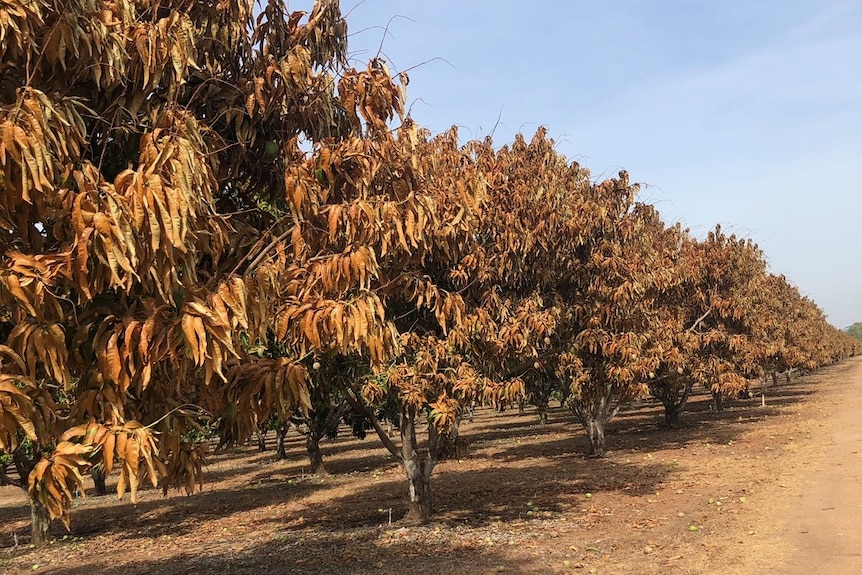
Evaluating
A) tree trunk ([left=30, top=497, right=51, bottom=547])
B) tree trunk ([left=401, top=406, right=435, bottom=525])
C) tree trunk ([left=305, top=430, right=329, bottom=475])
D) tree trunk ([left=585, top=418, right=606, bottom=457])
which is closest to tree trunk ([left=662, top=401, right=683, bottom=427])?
tree trunk ([left=585, top=418, right=606, bottom=457])

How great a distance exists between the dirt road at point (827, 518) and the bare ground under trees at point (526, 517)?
0.14ft

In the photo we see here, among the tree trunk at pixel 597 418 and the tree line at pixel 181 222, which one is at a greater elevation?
the tree line at pixel 181 222

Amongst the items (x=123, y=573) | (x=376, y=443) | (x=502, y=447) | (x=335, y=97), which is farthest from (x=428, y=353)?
(x=376, y=443)

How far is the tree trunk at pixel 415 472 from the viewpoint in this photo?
1289cm

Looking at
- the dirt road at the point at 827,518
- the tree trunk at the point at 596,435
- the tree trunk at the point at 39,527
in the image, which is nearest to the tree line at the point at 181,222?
the dirt road at the point at 827,518

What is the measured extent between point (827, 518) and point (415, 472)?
765 centimetres

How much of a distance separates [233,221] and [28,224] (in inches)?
61.8

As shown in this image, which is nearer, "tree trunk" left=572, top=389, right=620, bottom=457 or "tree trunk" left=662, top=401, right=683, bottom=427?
"tree trunk" left=572, top=389, right=620, bottom=457

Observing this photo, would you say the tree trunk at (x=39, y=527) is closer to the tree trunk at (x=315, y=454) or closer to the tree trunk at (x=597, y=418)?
the tree trunk at (x=315, y=454)

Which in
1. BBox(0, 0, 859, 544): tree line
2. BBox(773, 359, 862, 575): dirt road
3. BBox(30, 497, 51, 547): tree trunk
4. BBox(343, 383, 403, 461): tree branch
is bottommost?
BBox(773, 359, 862, 575): dirt road

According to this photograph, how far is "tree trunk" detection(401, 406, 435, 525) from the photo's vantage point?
12.9 meters

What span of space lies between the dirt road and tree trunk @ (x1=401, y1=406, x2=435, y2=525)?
6.52 meters

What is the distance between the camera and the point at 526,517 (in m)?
13.4

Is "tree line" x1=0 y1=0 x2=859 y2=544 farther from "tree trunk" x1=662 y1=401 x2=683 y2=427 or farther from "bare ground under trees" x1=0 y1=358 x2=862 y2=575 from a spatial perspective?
"tree trunk" x1=662 y1=401 x2=683 y2=427
